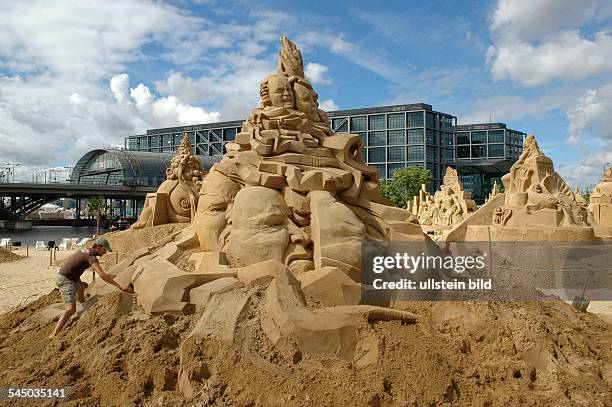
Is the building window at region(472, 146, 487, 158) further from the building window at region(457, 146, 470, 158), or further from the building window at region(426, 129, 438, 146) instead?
the building window at region(426, 129, 438, 146)

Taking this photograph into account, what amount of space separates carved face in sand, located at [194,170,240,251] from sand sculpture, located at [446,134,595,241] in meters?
7.22

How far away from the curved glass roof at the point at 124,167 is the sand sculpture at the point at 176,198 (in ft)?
Answer: 107

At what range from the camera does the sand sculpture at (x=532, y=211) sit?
1094 centimetres

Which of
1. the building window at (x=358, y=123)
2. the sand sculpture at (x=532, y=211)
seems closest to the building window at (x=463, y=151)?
the building window at (x=358, y=123)

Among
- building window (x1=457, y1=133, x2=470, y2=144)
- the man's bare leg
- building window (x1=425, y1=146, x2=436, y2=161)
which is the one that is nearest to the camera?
the man's bare leg

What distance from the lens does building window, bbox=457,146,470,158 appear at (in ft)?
181

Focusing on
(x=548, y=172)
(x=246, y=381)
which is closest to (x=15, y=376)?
(x=246, y=381)

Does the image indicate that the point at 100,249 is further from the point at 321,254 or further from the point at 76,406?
the point at 321,254

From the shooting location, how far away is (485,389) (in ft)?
12.4

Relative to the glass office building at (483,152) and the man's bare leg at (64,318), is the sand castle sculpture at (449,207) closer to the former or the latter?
the man's bare leg at (64,318)

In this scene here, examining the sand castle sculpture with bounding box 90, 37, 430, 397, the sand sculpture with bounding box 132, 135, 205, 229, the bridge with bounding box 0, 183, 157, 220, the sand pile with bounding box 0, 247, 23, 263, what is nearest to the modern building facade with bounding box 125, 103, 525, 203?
the bridge with bounding box 0, 183, 157, 220

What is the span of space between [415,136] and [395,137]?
1.84 meters

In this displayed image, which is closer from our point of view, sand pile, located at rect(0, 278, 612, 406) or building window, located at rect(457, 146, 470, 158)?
sand pile, located at rect(0, 278, 612, 406)

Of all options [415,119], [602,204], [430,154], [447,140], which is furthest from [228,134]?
[602,204]
